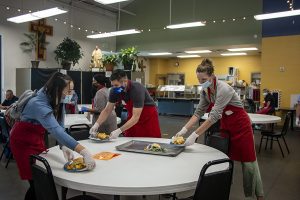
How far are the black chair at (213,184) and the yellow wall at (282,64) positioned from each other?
9024 millimetres

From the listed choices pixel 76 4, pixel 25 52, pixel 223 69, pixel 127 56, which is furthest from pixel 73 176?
pixel 223 69

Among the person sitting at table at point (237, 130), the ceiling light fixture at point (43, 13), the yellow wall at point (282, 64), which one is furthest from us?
the yellow wall at point (282, 64)

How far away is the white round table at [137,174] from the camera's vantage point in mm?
1588

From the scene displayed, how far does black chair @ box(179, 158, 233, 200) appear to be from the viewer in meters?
1.59

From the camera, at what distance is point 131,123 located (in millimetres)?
2988

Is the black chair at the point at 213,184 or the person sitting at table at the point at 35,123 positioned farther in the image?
the person sitting at table at the point at 35,123

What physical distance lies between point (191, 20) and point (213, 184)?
1104 centimetres

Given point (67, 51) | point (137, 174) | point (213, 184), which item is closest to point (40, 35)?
point (67, 51)

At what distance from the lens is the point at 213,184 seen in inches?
65.7

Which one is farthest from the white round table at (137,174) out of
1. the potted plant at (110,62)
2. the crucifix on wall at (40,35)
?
the crucifix on wall at (40,35)

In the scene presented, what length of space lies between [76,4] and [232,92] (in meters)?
10.7

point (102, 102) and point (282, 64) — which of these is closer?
point (102, 102)

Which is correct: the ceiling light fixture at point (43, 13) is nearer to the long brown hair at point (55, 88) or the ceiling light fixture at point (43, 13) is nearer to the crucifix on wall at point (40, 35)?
the crucifix on wall at point (40, 35)

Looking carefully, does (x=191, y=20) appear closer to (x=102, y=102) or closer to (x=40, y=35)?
(x=40, y=35)
